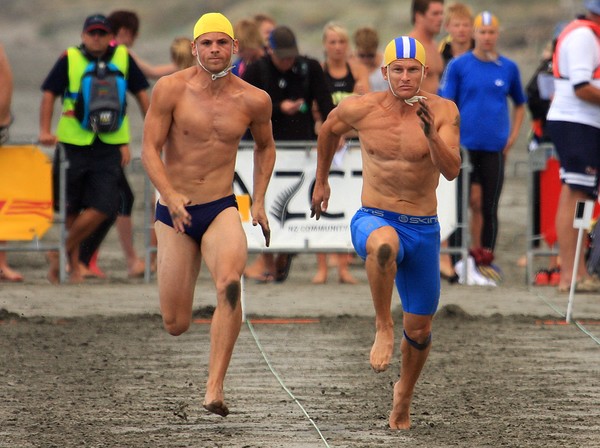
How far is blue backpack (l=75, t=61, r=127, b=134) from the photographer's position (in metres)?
12.7

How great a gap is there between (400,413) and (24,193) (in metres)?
5.80

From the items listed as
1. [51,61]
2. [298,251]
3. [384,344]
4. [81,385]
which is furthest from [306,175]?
[51,61]

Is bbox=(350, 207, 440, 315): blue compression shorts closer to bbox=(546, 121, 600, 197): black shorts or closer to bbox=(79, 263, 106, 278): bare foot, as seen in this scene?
bbox=(546, 121, 600, 197): black shorts

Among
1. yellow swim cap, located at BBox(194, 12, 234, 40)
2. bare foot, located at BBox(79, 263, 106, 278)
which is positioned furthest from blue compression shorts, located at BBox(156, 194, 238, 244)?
bare foot, located at BBox(79, 263, 106, 278)

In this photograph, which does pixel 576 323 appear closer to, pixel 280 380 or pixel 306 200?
pixel 306 200

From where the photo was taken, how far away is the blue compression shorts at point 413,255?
8.19m

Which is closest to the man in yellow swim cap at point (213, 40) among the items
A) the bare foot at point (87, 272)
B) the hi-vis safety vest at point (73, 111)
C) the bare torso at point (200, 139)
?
the bare torso at point (200, 139)

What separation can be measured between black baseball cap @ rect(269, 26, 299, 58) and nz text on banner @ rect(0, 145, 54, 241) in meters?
2.23

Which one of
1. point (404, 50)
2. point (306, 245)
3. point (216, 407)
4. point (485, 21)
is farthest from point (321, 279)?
point (216, 407)

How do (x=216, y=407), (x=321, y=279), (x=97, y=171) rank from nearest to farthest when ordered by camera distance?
(x=216, y=407) < (x=97, y=171) < (x=321, y=279)

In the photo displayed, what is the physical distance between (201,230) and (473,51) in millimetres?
5585

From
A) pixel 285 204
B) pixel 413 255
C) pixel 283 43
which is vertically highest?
pixel 283 43

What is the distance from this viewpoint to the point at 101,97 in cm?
1270

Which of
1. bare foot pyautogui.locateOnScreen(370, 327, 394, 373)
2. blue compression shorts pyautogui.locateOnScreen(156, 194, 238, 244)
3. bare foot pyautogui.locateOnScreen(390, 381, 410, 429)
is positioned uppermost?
blue compression shorts pyautogui.locateOnScreen(156, 194, 238, 244)
